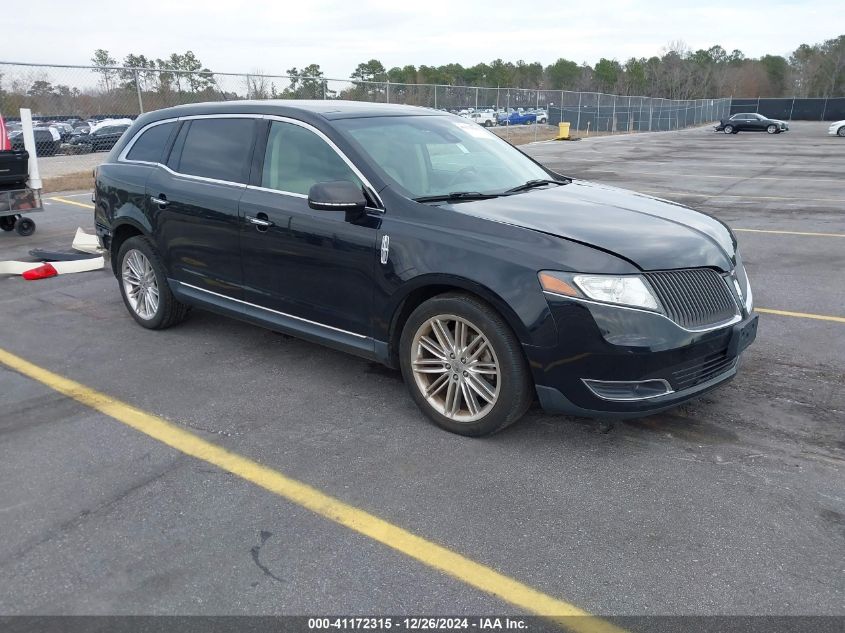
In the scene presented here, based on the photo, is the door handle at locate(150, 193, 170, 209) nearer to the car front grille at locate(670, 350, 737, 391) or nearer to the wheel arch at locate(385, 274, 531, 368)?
the wheel arch at locate(385, 274, 531, 368)

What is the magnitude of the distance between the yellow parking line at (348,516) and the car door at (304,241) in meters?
1.07

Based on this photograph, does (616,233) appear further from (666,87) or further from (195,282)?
(666,87)

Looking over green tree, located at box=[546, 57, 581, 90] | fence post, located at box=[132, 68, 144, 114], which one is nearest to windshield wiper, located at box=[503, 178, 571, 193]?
fence post, located at box=[132, 68, 144, 114]

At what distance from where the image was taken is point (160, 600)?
2.63 m

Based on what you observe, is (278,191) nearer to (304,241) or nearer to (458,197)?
(304,241)

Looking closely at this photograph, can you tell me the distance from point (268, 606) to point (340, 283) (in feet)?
6.80

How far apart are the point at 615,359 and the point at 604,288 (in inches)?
13.6

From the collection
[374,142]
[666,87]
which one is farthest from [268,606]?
[666,87]

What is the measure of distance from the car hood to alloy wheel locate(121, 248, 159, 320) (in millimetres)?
2945

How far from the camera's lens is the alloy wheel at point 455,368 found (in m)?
3.75

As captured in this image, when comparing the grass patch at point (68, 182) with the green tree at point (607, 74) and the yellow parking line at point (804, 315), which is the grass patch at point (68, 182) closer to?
the yellow parking line at point (804, 315)

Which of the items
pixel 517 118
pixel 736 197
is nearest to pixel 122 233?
pixel 736 197

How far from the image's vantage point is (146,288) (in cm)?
575

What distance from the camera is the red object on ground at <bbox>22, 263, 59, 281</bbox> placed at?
7.54 metres
